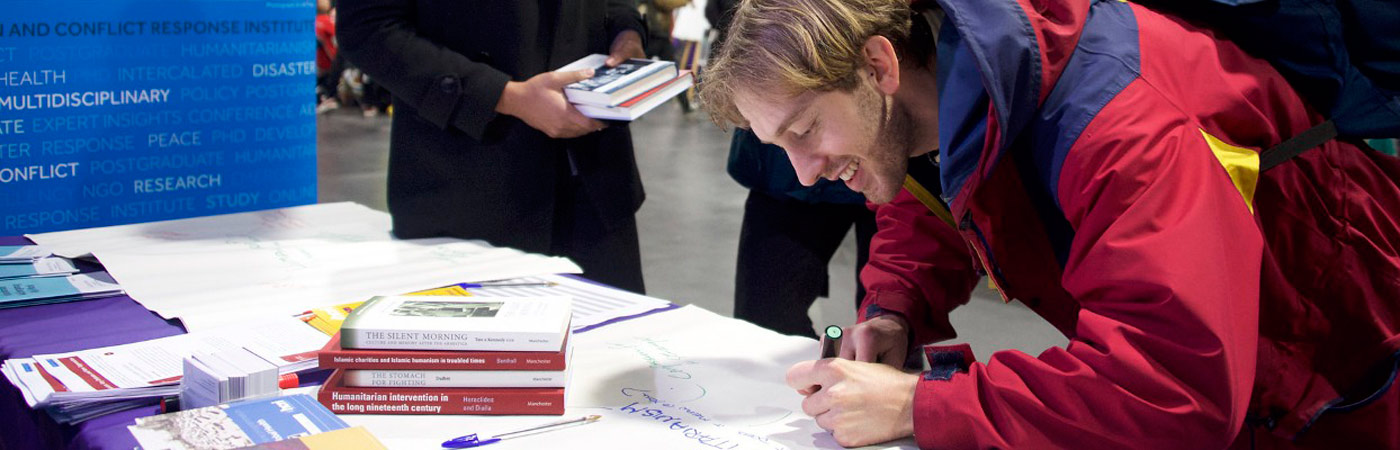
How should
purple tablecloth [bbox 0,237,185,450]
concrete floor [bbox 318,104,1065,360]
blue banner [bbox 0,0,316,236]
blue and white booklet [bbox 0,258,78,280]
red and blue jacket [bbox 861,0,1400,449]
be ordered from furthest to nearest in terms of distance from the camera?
1. concrete floor [bbox 318,104,1065,360]
2. blue banner [bbox 0,0,316,236]
3. blue and white booklet [bbox 0,258,78,280]
4. purple tablecloth [bbox 0,237,185,450]
5. red and blue jacket [bbox 861,0,1400,449]

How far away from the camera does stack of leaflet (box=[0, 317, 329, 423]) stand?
1.25m

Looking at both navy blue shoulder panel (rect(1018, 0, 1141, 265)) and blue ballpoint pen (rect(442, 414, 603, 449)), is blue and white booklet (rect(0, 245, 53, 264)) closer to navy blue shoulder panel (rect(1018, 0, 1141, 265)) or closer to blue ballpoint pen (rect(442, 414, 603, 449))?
blue ballpoint pen (rect(442, 414, 603, 449))

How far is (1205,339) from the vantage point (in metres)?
0.99

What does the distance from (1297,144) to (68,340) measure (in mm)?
1467

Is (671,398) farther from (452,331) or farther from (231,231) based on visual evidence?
(231,231)

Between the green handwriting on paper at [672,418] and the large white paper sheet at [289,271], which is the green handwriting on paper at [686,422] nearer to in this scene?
the green handwriting on paper at [672,418]

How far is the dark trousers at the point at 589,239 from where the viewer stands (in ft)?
7.44

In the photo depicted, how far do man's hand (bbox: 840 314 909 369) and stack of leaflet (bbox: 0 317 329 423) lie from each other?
26.0 inches

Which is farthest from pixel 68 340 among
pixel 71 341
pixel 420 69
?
pixel 420 69

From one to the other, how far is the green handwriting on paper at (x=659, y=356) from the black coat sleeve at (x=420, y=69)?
2.32ft

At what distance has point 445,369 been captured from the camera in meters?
1.28

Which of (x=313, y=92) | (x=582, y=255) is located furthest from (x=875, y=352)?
(x=313, y=92)

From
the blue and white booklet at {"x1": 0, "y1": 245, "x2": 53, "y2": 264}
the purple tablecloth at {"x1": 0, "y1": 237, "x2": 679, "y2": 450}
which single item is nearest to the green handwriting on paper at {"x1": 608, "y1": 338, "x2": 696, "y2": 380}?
the purple tablecloth at {"x1": 0, "y1": 237, "x2": 679, "y2": 450}

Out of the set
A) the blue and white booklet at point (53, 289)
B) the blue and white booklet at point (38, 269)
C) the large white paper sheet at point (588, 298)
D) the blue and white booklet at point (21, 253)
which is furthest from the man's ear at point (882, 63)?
the blue and white booklet at point (21, 253)
